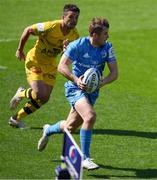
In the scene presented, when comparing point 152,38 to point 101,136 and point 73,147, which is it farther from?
point 73,147

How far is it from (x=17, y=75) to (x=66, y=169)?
29.2 feet

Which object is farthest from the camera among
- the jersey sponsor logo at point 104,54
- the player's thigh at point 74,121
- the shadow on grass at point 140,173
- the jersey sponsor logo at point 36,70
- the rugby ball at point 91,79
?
the jersey sponsor logo at point 36,70

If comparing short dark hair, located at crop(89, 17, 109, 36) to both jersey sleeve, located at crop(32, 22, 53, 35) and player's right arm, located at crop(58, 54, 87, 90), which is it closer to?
player's right arm, located at crop(58, 54, 87, 90)

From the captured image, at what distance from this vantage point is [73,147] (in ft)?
27.4

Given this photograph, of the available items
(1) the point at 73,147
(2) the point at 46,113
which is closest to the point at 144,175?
(1) the point at 73,147

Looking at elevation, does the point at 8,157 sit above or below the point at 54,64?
below

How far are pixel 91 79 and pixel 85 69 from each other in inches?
17.4

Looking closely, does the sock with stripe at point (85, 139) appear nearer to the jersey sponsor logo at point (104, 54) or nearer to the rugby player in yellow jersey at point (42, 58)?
the jersey sponsor logo at point (104, 54)

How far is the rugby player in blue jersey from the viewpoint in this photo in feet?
36.1

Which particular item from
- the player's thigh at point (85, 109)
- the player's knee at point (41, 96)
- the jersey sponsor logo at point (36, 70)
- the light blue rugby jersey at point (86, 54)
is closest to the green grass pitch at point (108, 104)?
the player's knee at point (41, 96)

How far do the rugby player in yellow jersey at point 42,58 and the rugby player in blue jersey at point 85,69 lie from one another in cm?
164

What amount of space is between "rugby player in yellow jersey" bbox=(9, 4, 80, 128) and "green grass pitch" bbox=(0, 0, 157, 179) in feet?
1.36

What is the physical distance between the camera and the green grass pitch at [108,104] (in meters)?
11.4

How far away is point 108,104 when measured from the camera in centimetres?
1507
